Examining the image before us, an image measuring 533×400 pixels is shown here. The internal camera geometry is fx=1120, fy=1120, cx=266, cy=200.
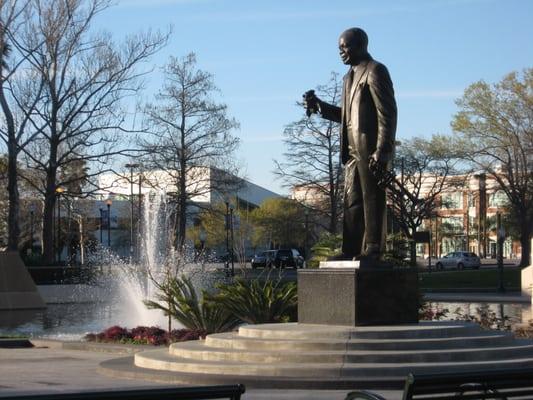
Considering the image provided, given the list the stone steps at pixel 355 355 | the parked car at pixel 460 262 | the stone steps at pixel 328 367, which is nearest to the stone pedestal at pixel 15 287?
the stone steps at pixel 355 355

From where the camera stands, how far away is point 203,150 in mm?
56812

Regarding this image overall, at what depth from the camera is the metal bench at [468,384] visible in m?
6.82

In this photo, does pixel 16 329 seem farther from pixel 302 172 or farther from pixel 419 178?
pixel 419 178

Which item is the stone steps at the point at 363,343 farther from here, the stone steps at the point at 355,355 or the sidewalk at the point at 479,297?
the sidewalk at the point at 479,297

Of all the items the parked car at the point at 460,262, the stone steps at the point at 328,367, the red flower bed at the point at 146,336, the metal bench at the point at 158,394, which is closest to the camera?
the metal bench at the point at 158,394

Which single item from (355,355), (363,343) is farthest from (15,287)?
(355,355)

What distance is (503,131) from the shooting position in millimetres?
59938

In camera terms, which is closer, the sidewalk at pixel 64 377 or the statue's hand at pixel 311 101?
the sidewalk at pixel 64 377

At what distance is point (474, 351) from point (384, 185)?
2.54 metres

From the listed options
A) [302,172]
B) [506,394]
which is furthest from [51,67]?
[506,394]

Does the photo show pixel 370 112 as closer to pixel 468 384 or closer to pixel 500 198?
pixel 468 384

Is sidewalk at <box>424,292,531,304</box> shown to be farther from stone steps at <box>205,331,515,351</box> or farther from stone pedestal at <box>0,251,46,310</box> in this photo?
stone steps at <box>205,331,515,351</box>

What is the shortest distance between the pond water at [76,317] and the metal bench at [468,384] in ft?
52.8

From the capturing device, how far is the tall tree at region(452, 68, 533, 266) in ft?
196
